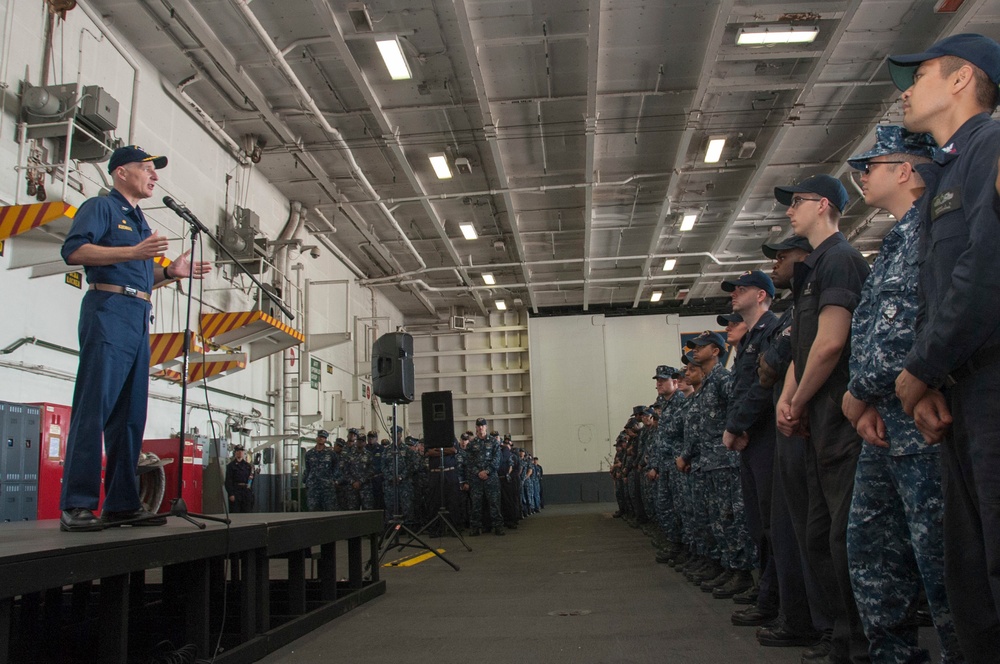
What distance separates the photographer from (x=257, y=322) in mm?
9695

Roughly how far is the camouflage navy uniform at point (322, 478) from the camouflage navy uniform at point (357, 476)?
22 cm

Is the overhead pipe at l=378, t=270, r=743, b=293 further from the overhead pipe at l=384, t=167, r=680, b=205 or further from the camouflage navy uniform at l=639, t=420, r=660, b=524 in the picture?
the camouflage navy uniform at l=639, t=420, r=660, b=524

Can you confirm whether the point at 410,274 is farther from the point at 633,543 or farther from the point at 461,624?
the point at 461,624

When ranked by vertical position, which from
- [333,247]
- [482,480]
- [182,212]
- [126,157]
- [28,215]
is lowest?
[482,480]

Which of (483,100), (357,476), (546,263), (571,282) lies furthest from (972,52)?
(571,282)

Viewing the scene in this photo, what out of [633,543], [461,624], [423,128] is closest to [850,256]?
[461,624]

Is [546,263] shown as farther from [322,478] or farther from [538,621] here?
[538,621]

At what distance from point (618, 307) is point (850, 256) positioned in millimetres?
20034

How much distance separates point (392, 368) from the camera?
6.31m

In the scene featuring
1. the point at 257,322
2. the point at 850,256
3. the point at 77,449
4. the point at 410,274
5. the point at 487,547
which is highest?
the point at 410,274

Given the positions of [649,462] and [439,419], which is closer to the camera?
[649,462]

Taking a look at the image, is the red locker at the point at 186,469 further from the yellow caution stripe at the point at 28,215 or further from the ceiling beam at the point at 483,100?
the ceiling beam at the point at 483,100

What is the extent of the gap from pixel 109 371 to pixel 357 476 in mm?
9668

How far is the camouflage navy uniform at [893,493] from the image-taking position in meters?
1.77
